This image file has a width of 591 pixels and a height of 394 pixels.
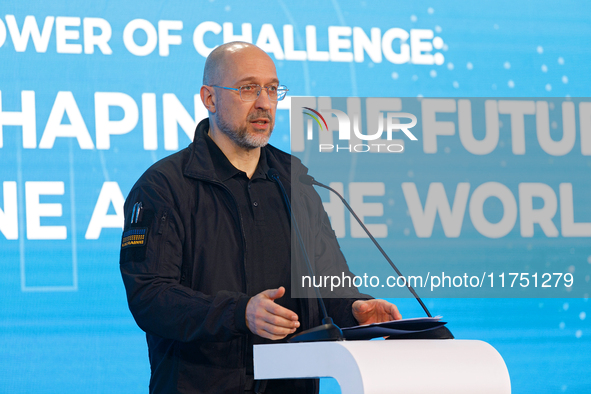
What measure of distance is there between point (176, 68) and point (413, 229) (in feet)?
4.22

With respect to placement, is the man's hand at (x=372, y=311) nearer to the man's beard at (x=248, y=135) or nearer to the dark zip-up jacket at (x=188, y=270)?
the dark zip-up jacket at (x=188, y=270)

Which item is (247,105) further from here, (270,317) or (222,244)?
(270,317)

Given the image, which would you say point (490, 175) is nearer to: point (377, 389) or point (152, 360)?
point (152, 360)

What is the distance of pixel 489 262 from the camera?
3002mm

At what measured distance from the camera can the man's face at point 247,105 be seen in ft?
6.82

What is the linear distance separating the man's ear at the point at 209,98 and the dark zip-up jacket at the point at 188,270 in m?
0.16

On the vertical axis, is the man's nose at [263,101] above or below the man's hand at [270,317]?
above

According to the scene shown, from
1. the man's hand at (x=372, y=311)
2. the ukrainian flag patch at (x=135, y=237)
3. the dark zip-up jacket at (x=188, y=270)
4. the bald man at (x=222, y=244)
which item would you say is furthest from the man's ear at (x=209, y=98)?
the man's hand at (x=372, y=311)

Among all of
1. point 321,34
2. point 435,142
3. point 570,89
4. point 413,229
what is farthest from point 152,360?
point 570,89

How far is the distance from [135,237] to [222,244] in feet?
0.84

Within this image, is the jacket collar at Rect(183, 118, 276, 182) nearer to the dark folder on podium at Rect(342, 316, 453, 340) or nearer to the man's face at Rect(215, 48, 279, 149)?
the man's face at Rect(215, 48, 279, 149)

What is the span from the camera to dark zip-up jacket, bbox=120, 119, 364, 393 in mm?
1697

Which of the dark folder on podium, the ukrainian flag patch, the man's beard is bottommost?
the dark folder on podium

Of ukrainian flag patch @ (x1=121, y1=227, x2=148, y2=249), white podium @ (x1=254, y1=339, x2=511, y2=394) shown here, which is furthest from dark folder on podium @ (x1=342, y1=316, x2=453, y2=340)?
ukrainian flag patch @ (x1=121, y1=227, x2=148, y2=249)
